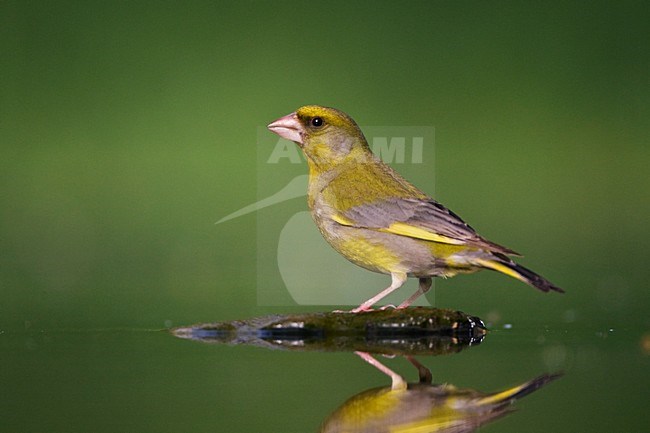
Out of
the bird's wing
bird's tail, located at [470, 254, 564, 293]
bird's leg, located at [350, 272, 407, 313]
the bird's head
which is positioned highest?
the bird's head

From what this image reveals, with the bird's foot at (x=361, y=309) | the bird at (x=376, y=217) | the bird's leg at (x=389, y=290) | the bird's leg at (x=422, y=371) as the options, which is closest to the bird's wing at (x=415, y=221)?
the bird at (x=376, y=217)

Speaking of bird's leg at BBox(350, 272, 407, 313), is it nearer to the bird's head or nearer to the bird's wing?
the bird's wing

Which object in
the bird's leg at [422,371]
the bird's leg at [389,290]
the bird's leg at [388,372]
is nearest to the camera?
the bird's leg at [388,372]

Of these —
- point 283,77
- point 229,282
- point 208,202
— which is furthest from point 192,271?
point 283,77

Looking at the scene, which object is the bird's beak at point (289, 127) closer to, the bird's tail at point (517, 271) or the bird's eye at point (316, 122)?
the bird's eye at point (316, 122)

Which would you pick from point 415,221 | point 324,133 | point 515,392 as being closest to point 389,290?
point 415,221

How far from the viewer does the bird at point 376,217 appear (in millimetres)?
5051

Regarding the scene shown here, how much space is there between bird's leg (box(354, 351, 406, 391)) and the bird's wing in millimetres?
843

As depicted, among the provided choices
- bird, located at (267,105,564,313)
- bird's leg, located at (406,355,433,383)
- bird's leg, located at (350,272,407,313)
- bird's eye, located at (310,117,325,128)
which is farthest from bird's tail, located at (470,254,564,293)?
bird's eye, located at (310,117,325,128)

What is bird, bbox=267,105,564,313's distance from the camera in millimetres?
5051

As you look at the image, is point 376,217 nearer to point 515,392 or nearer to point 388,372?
point 388,372

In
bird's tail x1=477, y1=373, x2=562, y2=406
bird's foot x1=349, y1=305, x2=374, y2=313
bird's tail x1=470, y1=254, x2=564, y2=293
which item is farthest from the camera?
bird's foot x1=349, y1=305, x2=374, y2=313

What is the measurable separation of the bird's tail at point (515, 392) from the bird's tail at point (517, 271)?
67 cm

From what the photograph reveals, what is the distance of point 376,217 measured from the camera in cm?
525
